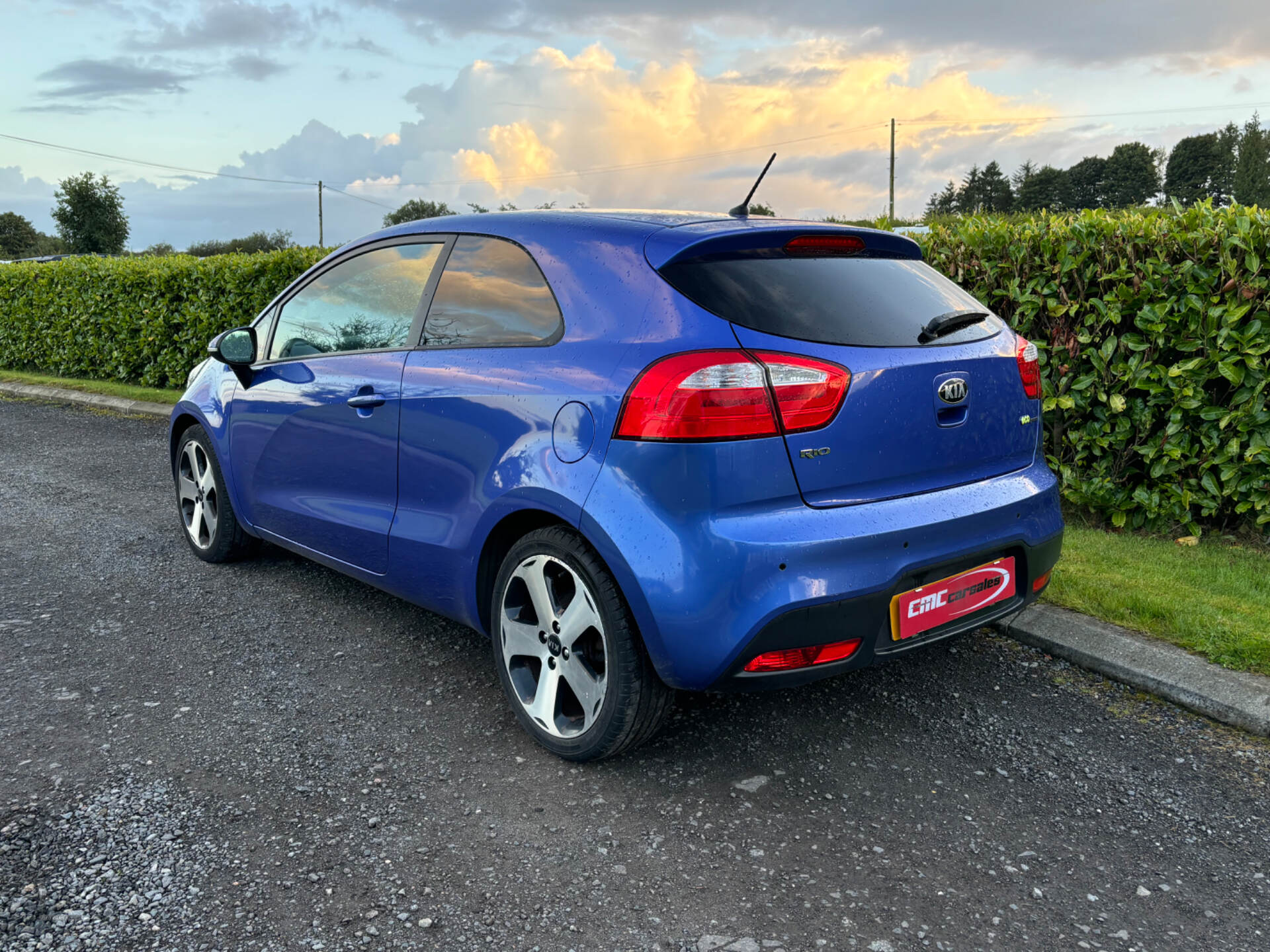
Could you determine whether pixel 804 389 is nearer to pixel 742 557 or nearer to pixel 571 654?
pixel 742 557

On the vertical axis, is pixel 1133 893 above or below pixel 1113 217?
below

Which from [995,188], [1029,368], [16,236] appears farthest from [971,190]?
[1029,368]

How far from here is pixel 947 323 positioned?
311 cm

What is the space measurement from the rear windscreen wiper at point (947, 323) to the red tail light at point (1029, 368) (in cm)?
19

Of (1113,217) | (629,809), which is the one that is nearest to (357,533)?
(629,809)

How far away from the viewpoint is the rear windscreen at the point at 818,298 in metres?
2.82

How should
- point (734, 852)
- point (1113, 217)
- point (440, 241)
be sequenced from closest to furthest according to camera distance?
point (734, 852), point (440, 241), point (1113, 217)

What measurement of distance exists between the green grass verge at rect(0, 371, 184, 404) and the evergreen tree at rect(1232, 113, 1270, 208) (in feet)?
367

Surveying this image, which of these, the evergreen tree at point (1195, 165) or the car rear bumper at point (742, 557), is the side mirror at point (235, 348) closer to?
the car rear bumper at point (742, 557)

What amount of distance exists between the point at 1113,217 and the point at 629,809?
14.6ft

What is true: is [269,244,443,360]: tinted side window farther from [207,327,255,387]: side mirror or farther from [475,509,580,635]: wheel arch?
[475,509,580,635]: wheel arch

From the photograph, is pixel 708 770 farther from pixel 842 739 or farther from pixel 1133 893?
pixel 1133 893

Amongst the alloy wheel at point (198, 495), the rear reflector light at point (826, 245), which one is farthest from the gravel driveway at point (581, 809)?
the rear reflector light at point (826, 245)

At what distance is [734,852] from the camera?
8.84 feet
